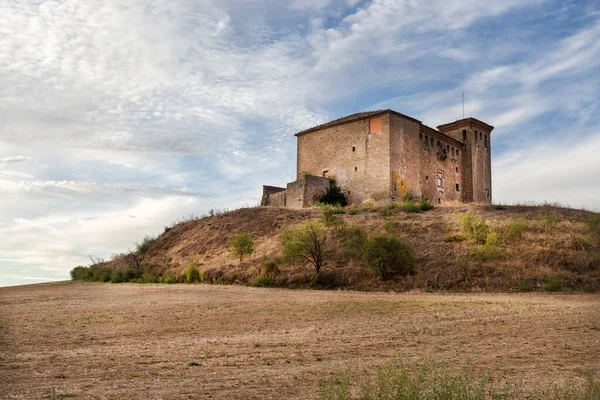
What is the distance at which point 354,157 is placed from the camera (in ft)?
132

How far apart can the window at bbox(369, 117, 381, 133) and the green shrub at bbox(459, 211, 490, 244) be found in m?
16.8

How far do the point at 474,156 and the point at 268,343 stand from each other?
42.1 m

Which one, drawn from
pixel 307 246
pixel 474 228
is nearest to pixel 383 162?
pixel 474 228

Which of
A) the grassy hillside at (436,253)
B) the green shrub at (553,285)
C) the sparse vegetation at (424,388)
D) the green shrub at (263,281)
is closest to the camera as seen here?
the sparse vegetation at (424,388)

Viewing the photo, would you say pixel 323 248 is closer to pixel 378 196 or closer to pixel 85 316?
pixel 85 316

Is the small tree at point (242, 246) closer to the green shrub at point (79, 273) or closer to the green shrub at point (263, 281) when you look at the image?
the green shrub at point (263, 281)

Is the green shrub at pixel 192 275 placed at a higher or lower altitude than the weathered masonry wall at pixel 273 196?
lower

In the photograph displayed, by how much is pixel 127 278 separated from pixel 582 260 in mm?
22396

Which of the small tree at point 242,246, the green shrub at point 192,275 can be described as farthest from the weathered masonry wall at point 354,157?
the green shrub at point 192,275

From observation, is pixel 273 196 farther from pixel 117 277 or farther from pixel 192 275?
pixel 192 275

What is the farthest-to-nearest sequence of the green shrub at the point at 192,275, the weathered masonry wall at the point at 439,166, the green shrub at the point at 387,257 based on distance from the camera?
the weathered masonry wall at the point at 439,166
the green shrub at the point at 192,275
the green shrub at the point at 387,257

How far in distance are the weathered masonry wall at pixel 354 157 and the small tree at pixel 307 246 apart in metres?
15.7

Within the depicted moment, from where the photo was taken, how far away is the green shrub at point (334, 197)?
129 ft

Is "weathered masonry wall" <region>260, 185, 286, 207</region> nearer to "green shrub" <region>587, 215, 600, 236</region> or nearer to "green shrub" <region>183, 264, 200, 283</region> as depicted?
"green shrub" <region>183, 264, 200, 283</region>
